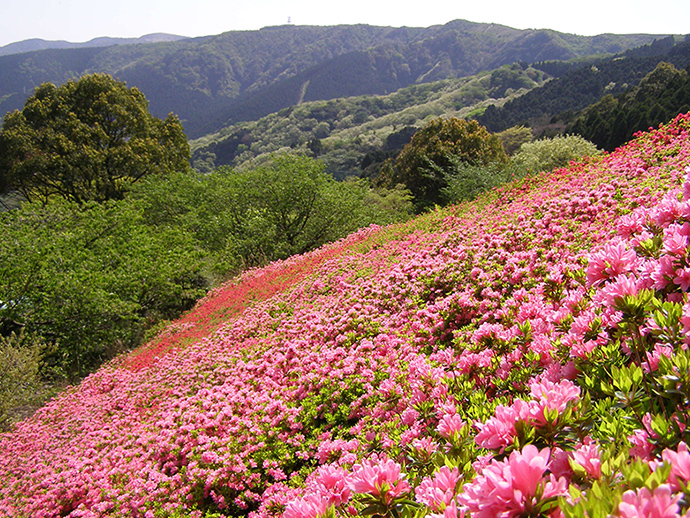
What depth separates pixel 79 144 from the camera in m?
21.4

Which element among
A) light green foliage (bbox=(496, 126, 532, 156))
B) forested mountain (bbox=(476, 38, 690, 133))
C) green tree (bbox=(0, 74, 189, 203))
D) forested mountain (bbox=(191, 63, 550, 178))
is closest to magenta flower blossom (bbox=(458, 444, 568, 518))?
green tree (bbox=(0, 74, 189, 203))

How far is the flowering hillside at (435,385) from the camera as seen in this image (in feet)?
4.45

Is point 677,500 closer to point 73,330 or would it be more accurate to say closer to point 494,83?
point 73,330

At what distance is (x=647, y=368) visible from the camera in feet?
5.08

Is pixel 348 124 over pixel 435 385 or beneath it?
over

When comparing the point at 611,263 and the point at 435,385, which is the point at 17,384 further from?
the point at 611,263

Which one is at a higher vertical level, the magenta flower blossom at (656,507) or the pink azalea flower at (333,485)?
the magenta flower blossom at (656,507)

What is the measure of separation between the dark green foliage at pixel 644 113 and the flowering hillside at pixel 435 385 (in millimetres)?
25579

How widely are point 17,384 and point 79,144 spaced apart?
18.2 metres

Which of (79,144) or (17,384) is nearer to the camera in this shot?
(17,384)

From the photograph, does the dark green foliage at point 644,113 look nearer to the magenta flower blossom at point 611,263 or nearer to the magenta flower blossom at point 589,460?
the magenta flower blossom at point 611,263

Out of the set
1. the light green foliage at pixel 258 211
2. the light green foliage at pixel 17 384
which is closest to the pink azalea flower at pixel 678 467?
the light green foliage at pixel 17 384

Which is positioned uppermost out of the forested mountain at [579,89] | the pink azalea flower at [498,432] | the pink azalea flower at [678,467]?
the forested mountain at [579,89]

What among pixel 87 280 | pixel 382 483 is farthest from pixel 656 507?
pixel 87 280
